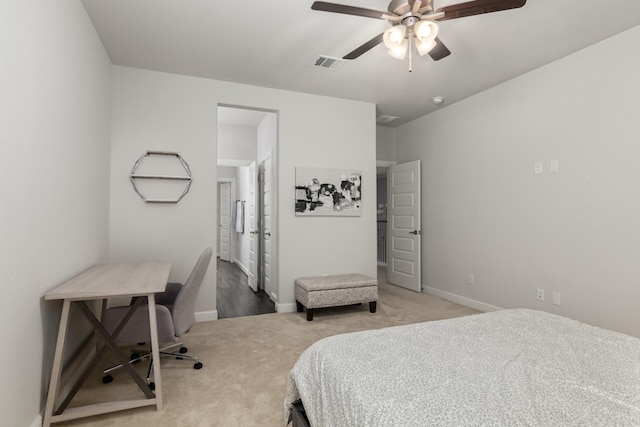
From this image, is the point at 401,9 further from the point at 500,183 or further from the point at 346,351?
the point at 500,183

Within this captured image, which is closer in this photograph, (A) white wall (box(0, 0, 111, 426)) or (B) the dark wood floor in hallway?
(A) white wall (box(0, 0, 111, 426))

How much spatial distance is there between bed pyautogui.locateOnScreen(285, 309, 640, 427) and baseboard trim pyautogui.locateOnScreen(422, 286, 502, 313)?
2.44 meters

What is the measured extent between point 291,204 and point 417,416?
3.38 m

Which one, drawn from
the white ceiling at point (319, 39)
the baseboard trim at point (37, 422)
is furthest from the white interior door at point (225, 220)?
the baseboard trim at point (37, 422)

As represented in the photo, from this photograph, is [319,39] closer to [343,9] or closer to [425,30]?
[343,9]

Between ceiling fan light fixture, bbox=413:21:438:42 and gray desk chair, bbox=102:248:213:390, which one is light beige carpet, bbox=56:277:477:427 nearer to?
gray desk chair, bbox=102:248:213:390

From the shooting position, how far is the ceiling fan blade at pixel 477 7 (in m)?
1.92

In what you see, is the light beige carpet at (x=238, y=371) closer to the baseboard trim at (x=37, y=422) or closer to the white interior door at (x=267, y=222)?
the baseboard trim at (x=37, y=422)

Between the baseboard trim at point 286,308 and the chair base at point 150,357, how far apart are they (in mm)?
1306

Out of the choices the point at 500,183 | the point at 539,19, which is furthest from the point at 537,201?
the point at 539,19

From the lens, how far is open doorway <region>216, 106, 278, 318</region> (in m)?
4.43

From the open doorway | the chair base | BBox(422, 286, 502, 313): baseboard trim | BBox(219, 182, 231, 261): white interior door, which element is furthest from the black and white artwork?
BBox(219, 182, 231, 261): white interior door

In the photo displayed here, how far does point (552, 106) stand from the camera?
11.0 feet

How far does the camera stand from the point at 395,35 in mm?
2209
